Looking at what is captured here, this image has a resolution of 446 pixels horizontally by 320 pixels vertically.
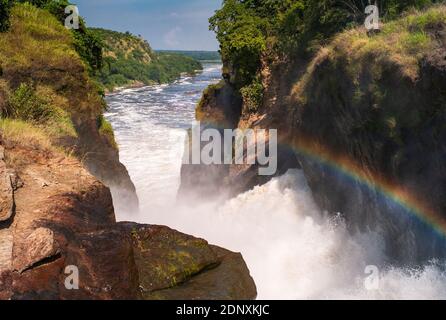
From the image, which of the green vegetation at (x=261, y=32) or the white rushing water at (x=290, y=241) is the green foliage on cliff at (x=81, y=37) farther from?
the white rushing water at (x=290, y=241)

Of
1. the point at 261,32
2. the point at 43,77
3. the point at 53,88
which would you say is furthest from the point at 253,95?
the point at 43,77

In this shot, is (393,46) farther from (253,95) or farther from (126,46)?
(126,46)

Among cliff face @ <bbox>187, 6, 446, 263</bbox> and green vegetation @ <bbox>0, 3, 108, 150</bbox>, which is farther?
green vegetation @ <bbox>0, 3, 108, 150</bbox>

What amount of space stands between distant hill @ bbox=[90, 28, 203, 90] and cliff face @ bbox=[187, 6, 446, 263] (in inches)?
3534

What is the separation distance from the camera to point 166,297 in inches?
255

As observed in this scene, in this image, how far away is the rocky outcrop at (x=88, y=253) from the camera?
6012 mm

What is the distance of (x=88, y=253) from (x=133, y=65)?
428ft

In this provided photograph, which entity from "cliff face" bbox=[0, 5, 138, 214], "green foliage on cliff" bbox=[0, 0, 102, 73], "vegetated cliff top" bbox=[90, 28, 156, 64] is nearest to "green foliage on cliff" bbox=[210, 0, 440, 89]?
"green foliage on cliff" bbox=[0, 0, 102, 73]

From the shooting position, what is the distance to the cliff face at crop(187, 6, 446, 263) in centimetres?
1040

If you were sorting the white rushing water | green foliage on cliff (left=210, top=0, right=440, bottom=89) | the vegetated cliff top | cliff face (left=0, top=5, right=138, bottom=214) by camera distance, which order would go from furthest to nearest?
the vegetated cliff top → green foliage on cliff (left=210, top=0, right=440, bottom=89) → cliff face (left=0, top=5, right=138, bottom=214) → the white rushing water

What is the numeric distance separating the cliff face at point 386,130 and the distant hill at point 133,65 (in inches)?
3534

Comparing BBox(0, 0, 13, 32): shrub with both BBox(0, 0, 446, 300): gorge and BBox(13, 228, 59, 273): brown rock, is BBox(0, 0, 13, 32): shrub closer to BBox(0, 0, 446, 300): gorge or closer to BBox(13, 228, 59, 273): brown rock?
BBox(0, 0, 446, 300): gorge

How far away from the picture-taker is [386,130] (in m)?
11.8
